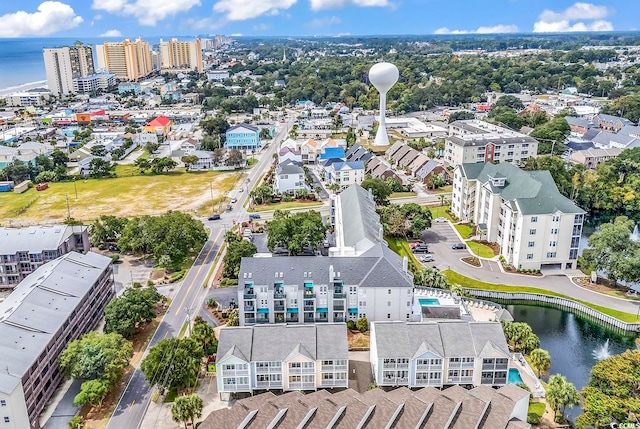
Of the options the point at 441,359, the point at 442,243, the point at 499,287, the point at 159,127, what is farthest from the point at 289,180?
the point at 159,127

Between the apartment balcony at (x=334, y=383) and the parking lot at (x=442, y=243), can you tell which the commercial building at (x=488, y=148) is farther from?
the apartment balcony at (x=334, y=383)

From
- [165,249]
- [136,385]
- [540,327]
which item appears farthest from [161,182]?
[540,327]

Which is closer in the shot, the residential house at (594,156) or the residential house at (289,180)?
the residential house at (289,180)

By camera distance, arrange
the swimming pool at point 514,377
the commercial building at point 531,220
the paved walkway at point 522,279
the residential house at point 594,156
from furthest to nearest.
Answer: the residential house at point 594,156
the commercial building at point 531,220
the paved walkway at point 522,279
the swimming pool at point 514,377

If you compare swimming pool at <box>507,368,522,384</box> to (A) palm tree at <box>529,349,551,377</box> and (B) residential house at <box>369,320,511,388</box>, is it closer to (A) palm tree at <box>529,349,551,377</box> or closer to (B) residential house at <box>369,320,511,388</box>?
(B) residential house at <box>369,320,511,388</box>

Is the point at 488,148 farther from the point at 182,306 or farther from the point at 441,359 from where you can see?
the point at 441,359

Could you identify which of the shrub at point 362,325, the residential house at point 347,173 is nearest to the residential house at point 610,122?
the residential house at point 347,173
